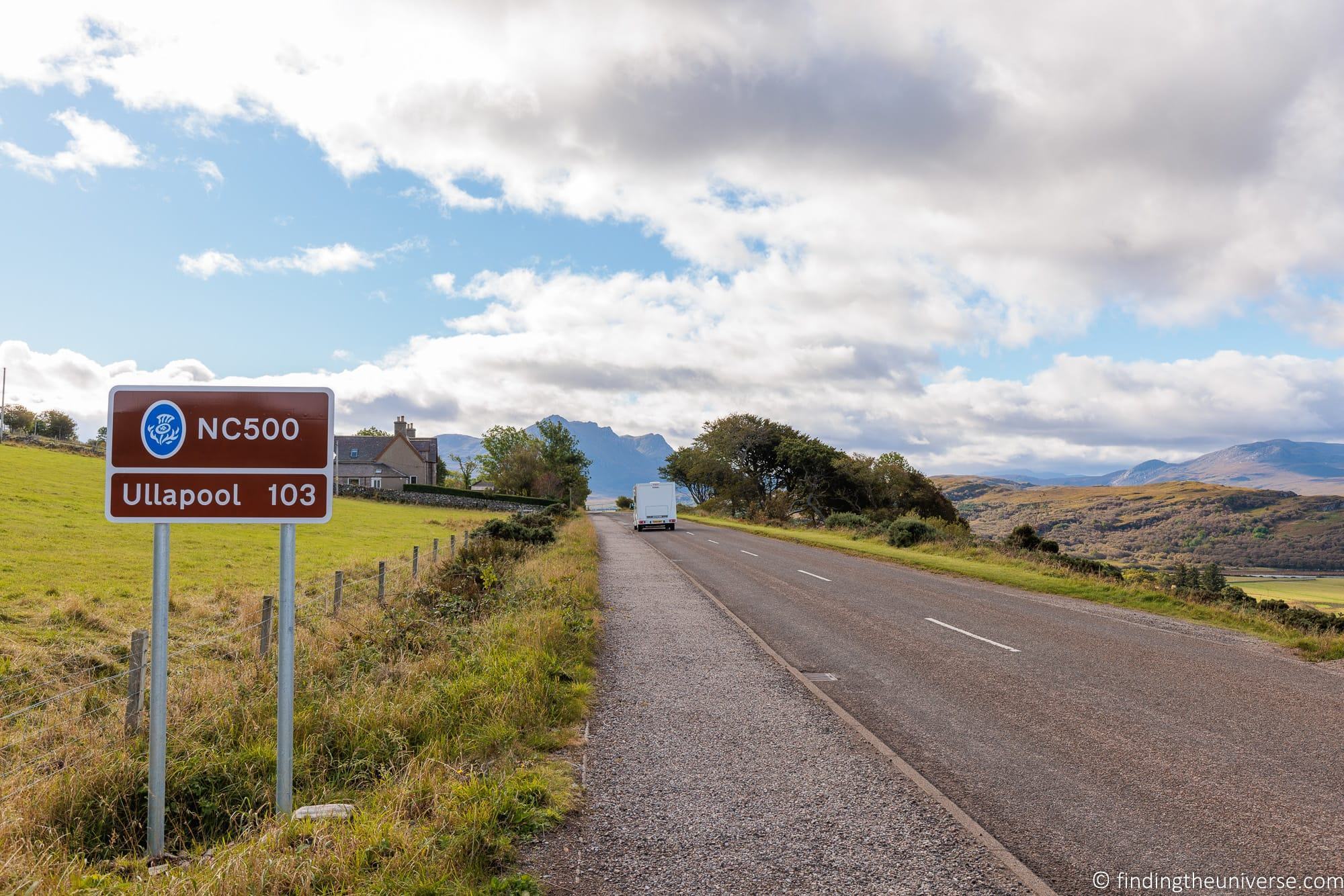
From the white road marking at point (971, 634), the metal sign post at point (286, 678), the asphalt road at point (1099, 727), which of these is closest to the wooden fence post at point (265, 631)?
the metal sign post at point (286, 678)

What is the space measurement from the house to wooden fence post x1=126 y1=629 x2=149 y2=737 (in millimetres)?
91155

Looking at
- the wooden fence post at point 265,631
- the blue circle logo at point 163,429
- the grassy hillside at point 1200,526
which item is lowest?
the grassy hillside at point 1200,526

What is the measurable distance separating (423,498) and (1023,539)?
62366mm

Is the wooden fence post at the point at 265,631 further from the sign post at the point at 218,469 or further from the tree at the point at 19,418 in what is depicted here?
the tree at the point at 19,418

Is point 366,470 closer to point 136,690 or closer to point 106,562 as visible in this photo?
point 106,562

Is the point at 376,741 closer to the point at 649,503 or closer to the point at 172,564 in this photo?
the point at 172,564

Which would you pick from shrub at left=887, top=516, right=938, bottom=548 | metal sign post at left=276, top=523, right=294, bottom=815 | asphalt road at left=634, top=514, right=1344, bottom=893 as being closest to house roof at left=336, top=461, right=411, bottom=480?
shrub at left=887, top=516, right=938, bottom=548

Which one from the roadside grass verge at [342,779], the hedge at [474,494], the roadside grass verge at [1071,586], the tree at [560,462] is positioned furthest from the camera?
the tree at [560,462]

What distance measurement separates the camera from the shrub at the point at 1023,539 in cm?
2833

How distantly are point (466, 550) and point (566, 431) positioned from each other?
3368 inches

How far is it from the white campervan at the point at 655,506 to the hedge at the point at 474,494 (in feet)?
92.6

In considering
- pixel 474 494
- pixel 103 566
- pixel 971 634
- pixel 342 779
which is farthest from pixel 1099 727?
pixel 474 494

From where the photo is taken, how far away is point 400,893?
3.93 meters

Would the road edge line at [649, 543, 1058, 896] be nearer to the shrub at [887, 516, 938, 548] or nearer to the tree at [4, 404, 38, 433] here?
the shrub at [887, 516, 938, 548]
